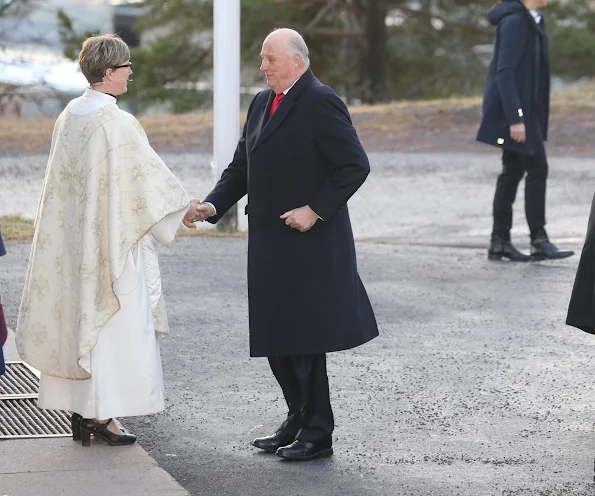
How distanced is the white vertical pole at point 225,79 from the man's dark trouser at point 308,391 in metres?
5.95

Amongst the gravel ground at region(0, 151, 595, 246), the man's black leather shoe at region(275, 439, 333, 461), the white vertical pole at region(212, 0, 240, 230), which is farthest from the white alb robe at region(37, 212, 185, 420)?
the gravel ground at region(0, 151, 595, 246)

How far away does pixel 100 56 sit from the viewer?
5176 millimetres

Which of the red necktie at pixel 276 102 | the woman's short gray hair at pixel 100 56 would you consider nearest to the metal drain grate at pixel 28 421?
the woman's short gray hair at pixel 100 56

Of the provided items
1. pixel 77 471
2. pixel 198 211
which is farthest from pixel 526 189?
pixel 77 471

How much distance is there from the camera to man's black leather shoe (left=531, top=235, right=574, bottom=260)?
1005cm

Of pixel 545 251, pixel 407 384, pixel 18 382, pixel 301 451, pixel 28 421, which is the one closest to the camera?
pixel 301 451

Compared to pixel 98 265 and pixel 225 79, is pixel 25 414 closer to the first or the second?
pixel 98 265

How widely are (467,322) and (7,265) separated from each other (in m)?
3.49

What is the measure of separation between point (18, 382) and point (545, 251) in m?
4.88

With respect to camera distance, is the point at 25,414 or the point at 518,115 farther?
the point at 518,115

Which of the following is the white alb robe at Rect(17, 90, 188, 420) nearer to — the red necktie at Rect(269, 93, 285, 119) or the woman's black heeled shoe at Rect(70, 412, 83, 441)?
the woman's black heeled shoe at Rect(70, 412, 83, 441)

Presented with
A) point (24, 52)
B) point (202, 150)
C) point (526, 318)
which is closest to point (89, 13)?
point (24, 52)

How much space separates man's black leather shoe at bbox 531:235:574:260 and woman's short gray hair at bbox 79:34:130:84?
5.50m

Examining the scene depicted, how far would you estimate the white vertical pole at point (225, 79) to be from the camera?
11156mm
